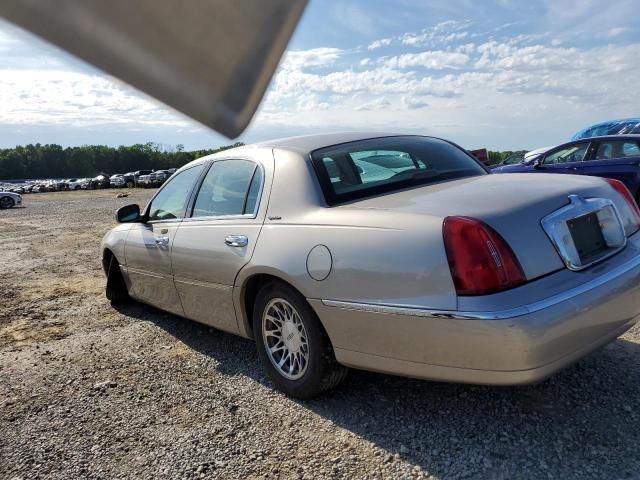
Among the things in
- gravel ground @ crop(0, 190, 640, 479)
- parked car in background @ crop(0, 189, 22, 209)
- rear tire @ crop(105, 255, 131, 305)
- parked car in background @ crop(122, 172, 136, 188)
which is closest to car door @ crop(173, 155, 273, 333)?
gravel ground @ crop(0, 190, 640, 479)

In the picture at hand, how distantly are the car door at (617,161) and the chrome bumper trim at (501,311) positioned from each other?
629 centimetres

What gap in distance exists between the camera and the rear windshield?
10.8 ft

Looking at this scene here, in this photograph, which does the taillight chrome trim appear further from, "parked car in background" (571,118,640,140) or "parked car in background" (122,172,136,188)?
"parked car in background" (122,172,136,188)

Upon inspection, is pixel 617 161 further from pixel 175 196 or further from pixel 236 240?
pixel 236 240

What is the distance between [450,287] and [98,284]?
5.25m

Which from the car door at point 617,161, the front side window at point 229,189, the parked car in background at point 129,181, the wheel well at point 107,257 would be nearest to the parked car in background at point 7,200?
the parked car in background at point 129,181

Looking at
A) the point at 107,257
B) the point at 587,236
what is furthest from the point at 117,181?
the point at 587,236

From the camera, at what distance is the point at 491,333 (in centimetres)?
237

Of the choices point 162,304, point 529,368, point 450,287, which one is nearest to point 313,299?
point 450,287

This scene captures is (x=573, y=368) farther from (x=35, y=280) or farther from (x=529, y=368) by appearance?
(x=35, y=280)

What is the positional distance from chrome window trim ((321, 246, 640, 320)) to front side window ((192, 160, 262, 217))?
1085 mm

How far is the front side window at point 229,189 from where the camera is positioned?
3656 millimetres

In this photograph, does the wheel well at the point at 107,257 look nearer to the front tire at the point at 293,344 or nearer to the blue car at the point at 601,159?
the front tire at the point at 293,344

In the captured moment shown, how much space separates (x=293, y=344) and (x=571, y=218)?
1.64 m
